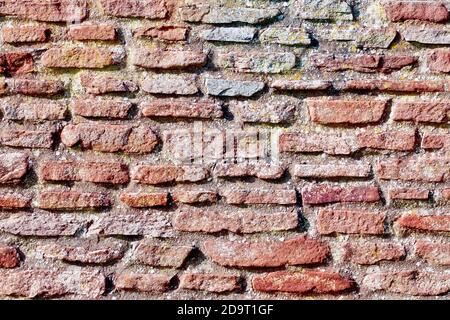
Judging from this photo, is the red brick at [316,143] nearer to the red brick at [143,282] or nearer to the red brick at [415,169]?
the red brick at [415,169]

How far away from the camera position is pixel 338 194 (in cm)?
206

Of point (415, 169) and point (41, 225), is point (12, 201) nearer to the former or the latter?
point (41, 225)

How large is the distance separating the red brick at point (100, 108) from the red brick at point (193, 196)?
0.32m

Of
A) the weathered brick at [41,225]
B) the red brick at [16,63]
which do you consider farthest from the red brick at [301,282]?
the red brick at [16,63]

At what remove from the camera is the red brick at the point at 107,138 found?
2.05 m

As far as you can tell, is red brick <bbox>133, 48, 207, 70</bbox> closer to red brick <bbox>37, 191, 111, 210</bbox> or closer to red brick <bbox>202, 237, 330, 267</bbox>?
red brick <bbox>37, 191, 111, 210</bbox>

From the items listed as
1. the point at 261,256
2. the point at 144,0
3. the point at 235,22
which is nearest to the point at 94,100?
the point at 144,0

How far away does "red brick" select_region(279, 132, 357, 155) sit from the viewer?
206cm

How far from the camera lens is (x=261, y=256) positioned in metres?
2.04

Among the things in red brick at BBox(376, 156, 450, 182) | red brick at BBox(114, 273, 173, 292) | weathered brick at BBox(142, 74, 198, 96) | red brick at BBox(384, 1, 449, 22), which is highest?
red brick at BBox(384, 1, 449, 22)

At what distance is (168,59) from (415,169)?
885 millimetres

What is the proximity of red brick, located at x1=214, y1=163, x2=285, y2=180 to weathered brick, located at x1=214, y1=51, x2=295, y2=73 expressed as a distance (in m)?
0.31

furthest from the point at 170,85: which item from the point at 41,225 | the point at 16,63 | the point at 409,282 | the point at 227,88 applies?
the point at 409,282

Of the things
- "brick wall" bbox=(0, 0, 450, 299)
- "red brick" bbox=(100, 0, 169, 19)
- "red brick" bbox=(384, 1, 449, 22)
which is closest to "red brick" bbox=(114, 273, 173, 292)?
"brick wall" bbox=(0, 0, 450, 299)
